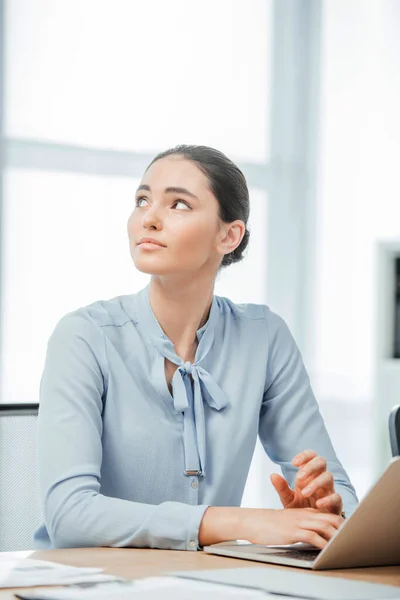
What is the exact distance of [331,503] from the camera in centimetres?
137

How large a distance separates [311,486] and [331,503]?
1.9 inches

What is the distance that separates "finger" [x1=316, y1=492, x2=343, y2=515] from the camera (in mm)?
1364

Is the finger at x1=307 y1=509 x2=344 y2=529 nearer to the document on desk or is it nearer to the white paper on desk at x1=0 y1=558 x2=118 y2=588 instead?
the document on desk

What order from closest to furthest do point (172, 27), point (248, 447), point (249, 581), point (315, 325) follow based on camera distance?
point (249, 581)
point (248, 447)
point (172, 27)
point (315, 325)

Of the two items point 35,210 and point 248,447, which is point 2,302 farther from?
point 248,447

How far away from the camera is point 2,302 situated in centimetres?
342

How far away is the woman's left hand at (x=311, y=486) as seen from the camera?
1349mm

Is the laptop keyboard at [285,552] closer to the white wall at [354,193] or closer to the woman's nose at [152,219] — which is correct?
the woman's nose at [152,219]

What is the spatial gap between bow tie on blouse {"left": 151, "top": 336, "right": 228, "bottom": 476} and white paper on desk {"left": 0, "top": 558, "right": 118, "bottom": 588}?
0.57 metres

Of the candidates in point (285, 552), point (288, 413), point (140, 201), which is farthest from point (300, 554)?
point (140, 201)

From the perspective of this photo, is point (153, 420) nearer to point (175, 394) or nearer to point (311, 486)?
point (175, 394)

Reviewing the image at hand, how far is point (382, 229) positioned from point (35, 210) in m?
1.62

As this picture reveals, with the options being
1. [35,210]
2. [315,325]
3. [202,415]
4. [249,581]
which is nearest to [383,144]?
[315,325]

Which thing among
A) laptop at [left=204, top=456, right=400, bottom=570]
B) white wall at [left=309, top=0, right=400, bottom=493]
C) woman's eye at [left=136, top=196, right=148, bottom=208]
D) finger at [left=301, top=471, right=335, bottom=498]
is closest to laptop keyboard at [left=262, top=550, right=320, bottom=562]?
laptop at [left=204, top=456, right=400, bottom=570]
